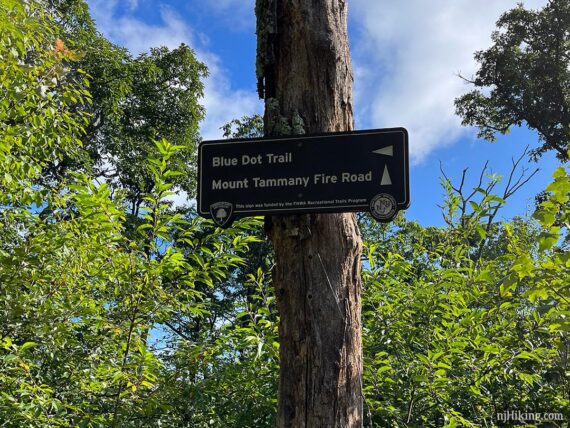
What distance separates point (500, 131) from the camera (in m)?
18.2

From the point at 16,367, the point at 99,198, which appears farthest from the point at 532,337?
the point at 16,367

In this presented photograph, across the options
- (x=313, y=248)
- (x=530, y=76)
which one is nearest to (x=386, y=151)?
(x=313, y=248)

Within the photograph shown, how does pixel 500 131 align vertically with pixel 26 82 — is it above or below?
above

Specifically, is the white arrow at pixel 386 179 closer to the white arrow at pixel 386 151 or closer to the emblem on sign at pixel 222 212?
the white arrow at pixel 386 151

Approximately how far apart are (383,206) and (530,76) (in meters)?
17.9

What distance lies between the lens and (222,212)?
1.89 meters

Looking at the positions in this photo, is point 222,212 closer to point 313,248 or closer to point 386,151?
point 313,248

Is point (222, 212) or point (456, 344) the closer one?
point (222, 212)

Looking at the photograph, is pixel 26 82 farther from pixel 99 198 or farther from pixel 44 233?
pixel 99 198

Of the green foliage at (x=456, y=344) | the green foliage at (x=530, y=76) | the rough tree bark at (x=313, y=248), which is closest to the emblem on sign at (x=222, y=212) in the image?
the rough tree bark at (x=313, y=248)

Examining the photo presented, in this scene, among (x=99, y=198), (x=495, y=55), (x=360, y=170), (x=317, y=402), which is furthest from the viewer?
(x=495, y=55)

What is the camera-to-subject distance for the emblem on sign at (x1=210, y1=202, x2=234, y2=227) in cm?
188

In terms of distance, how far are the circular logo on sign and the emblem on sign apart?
0.47 meters

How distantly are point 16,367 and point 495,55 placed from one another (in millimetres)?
18081
